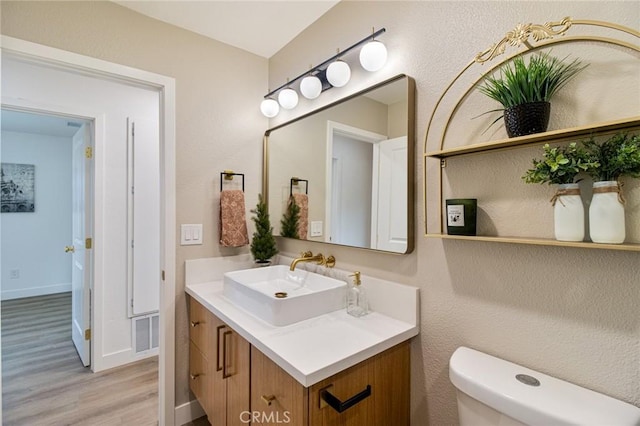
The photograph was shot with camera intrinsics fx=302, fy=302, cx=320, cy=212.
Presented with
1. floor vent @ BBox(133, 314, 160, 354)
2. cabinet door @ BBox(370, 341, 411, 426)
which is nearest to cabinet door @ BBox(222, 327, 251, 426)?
cabinet door @ BBox(370, 341, 411, 426)

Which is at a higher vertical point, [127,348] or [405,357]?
[405,357]

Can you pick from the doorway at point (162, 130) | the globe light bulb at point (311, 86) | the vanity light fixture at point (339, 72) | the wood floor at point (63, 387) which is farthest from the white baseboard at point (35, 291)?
the vanity light fixture at point (339, 72)

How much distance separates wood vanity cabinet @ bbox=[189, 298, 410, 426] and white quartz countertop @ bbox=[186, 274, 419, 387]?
5 cm

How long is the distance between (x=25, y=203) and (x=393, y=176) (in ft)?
17.5

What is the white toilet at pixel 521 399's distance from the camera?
2.45 feet

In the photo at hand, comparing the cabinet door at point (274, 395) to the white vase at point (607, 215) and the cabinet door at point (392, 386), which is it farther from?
the white vase at point (607, 215)

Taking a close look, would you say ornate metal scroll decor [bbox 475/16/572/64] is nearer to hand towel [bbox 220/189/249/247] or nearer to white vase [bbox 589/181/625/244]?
white vase [bbox 589/181/625/244]

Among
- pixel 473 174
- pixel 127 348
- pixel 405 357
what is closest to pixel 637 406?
pixel 405 357

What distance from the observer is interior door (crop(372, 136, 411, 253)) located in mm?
1308

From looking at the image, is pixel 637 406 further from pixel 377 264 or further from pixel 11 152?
pixel 11 152

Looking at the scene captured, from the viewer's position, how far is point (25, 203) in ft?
14.0

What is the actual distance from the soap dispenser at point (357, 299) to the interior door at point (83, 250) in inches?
89.6

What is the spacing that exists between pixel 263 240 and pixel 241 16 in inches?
53.0

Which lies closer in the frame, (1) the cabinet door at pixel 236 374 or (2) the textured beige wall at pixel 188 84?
(1) the cabinet door at pixel 236 374
